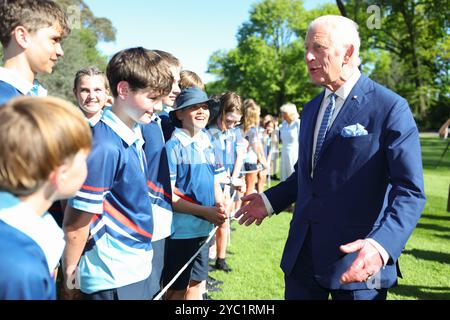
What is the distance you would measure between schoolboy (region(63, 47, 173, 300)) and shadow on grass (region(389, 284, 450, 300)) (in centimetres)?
387

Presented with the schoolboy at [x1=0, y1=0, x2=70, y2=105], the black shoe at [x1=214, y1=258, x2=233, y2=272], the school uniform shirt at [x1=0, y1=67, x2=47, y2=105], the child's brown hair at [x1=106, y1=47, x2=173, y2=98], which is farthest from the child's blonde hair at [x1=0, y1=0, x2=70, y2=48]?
the black shoe at [x1=214, y1=258, x2=233, y2=272]

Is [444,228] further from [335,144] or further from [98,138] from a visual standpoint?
[98,138]

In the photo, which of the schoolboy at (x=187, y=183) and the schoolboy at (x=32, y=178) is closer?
the schoolboy at (x=32, y=178)

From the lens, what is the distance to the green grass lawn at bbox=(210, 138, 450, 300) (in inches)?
214

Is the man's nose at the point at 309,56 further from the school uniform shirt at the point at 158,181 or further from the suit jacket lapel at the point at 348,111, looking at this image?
the school uniform shirt at the point at 158,181

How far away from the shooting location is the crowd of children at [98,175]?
5.05 feet

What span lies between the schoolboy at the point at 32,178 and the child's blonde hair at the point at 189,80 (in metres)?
2.89

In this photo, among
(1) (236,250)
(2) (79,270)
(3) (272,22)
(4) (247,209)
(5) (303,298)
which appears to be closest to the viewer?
(2) (79,270)

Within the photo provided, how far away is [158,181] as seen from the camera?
317 centimetres

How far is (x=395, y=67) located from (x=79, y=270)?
68432 mm

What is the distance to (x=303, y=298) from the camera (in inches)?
117

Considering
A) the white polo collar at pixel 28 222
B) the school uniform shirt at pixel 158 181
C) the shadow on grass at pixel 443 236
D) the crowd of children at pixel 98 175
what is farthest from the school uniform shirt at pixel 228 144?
the shadow on grass at pixel 443 236

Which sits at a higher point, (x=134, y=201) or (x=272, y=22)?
(x=272, y=22)

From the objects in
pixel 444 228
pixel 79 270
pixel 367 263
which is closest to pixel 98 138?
pixel 79 270
